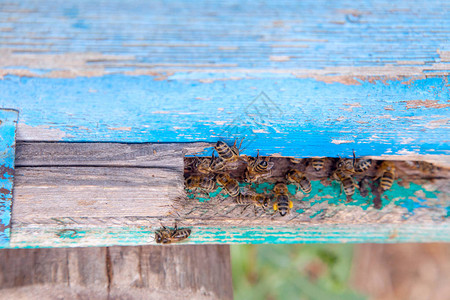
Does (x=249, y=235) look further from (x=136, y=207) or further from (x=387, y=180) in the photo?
(x=387, y=180)

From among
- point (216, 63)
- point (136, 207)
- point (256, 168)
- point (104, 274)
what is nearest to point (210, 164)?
point (256, 168)

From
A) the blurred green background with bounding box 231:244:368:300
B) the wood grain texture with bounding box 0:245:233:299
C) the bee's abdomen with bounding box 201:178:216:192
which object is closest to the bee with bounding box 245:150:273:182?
the bee's abdomen with bounding box 201:178:216:192

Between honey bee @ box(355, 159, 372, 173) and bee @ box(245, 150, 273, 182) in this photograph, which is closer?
bee @ box(245, 150, 273, 182)

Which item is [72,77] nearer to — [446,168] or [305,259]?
[446,168]

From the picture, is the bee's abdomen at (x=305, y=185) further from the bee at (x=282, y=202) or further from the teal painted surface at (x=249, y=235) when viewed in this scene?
the teal painted surface at (x=249, y=235)

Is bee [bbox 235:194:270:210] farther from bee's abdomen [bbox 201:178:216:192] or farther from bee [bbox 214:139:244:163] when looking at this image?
bee [bbox 214:139:244:163]

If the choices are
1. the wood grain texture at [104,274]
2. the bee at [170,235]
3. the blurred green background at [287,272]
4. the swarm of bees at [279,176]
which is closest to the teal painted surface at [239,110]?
the swarm of bees at [279,176]
